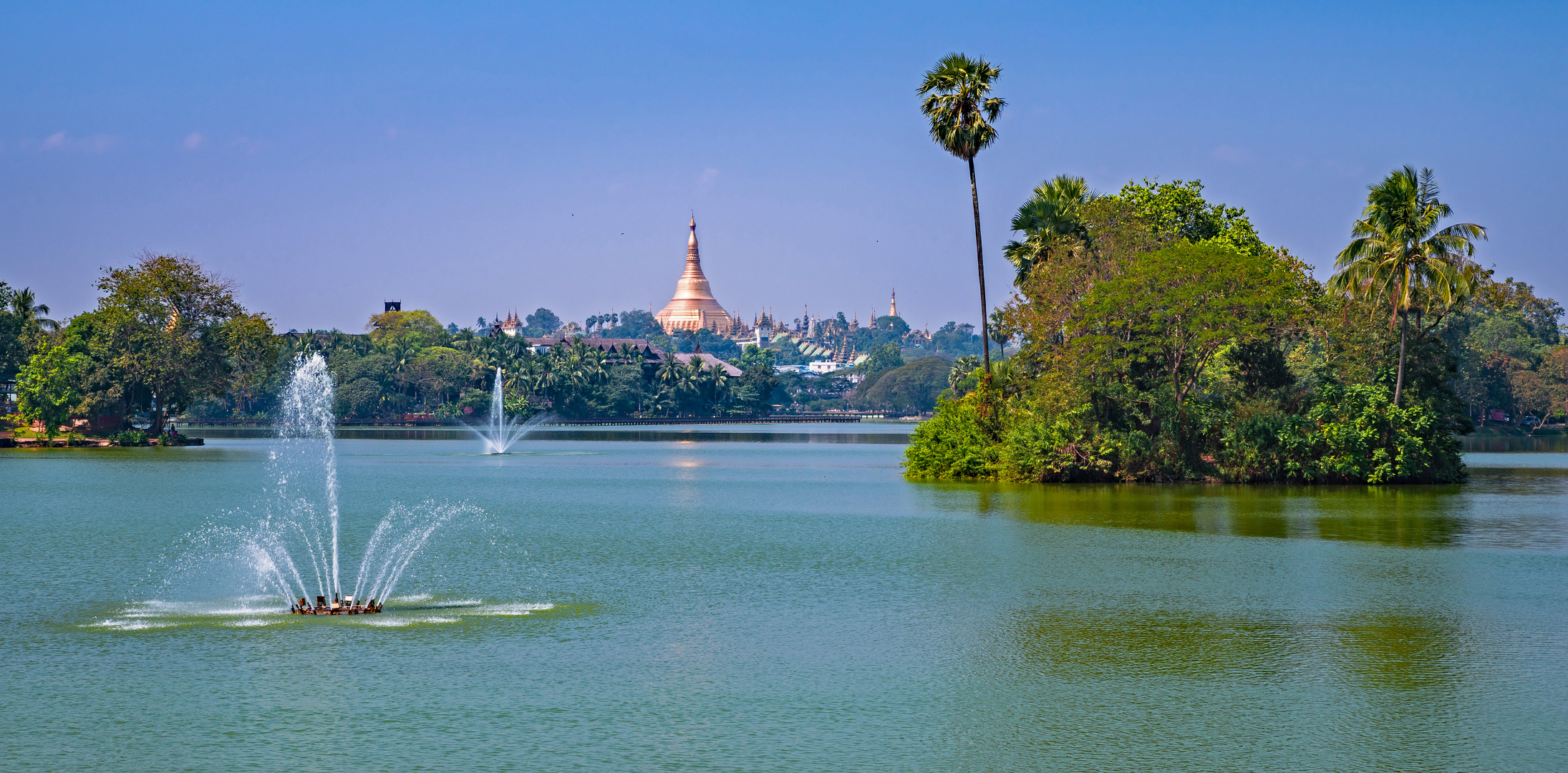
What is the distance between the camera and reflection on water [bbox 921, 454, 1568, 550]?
90.4 ft

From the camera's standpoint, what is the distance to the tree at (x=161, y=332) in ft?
235

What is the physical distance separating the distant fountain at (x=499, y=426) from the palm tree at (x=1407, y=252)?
51995mm

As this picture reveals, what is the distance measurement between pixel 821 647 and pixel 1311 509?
22.0 m

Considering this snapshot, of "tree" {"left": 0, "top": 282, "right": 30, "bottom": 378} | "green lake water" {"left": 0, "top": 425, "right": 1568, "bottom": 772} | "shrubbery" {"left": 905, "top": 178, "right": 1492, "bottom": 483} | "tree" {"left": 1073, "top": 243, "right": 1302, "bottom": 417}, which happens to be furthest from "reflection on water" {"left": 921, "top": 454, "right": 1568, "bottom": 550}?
"tree" {"left": 0, "top": 282, "right": 30, "bottom": 378}

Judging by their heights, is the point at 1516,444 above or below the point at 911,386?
below

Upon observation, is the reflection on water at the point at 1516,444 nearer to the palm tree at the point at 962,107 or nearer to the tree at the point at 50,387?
the palm tree at the point at 962,107

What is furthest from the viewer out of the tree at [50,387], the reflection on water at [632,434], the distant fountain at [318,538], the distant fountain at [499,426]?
the reflection on water at [632,434]

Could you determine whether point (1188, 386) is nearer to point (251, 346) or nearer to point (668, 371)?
point (251, 346)

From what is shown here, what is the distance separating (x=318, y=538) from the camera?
1085 inches

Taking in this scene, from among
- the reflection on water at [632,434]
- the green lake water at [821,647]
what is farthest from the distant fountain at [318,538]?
the reflection on water at [632,434]

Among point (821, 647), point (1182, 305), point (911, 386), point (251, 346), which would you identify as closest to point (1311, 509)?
point (1182, 305)

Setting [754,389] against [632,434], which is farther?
[754,389]

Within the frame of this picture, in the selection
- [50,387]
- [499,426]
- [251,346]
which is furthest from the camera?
[499,426]

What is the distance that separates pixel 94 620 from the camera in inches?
678
